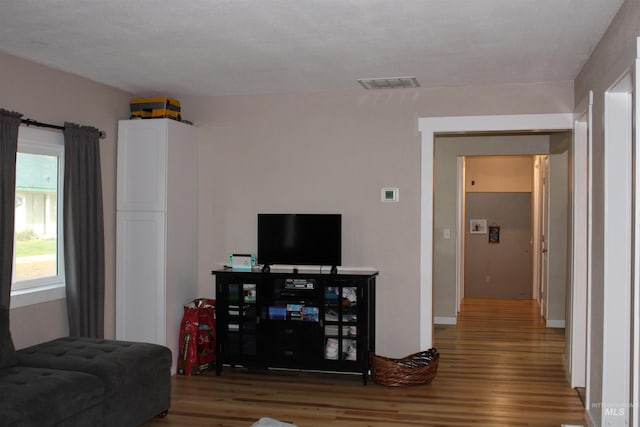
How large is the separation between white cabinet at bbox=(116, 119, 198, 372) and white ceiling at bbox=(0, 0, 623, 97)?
524 mm

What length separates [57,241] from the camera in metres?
4.93

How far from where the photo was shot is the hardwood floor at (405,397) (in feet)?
14.3

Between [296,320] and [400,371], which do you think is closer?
[400,371]

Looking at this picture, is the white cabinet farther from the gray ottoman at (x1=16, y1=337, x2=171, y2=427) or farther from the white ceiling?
the gray ottoman at (x1=16, y1=337, x2=171, y2=427)

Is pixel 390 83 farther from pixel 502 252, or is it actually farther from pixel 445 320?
pixel 502 252

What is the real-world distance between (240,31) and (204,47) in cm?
47

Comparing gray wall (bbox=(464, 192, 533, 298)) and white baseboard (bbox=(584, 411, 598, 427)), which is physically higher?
gray wall (bbox=(464, 192, 533, 298))

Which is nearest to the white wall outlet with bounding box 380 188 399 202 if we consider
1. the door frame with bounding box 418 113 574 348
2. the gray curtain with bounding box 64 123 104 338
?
the door frame with bounding box 418 113 574 348

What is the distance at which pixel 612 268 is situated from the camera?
11.8ft

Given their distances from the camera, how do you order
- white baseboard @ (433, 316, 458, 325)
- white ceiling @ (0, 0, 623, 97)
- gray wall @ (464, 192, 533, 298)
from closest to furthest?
white ceiling @ (0, 0, 623, 97) < white baseboard @ (433, 316, 458, 325) < gray wall @ (464, 192, 533, 298)

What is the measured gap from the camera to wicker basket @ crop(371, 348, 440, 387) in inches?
200

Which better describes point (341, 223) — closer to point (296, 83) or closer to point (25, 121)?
point (296, 83)

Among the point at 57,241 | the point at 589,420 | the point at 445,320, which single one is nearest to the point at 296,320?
the point at 57,241

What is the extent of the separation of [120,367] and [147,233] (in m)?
1.76
